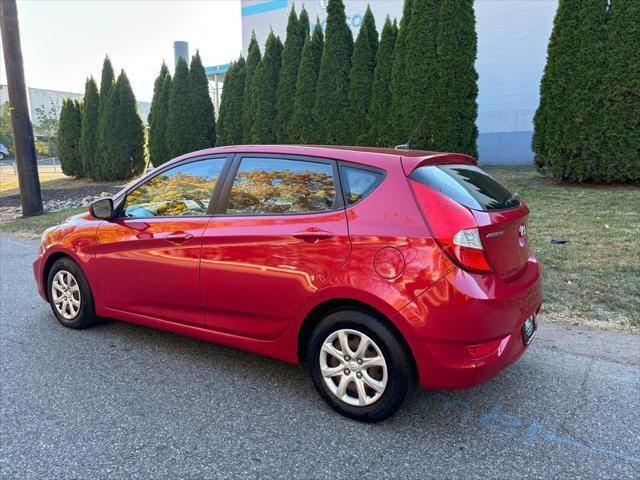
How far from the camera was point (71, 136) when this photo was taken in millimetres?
21047

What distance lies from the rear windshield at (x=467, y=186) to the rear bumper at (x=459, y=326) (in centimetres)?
48

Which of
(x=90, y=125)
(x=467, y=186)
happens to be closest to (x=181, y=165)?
(x=467, y=186)

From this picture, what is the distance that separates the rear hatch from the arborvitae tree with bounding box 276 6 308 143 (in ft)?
38.3

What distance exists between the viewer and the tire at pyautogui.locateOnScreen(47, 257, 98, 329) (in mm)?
4320

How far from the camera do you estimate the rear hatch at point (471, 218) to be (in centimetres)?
264

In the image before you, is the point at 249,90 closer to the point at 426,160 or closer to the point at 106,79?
the point at 106,79

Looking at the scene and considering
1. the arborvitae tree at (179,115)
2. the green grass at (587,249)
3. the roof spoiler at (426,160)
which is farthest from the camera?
the arborvitae tree at (179,115)

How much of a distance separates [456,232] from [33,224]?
11189 millimetres

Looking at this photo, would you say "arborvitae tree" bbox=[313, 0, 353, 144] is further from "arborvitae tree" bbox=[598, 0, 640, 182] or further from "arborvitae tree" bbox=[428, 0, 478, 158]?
"arborvitae tree" bbox=[598, 0, 640, 182]

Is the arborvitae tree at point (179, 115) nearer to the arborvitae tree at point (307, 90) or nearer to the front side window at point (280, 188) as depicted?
the arborvitae tree at point (307, 90)

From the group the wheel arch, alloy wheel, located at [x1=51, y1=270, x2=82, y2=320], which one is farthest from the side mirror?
the wheel arch

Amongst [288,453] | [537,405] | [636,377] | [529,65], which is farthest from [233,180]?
[529,65]

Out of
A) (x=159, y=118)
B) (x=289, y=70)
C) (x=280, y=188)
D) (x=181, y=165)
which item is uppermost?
(x=289, y=70)

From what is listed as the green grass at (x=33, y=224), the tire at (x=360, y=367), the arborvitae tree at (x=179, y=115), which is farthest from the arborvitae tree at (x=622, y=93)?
the arborvitae tree at (x=179, y=115)
